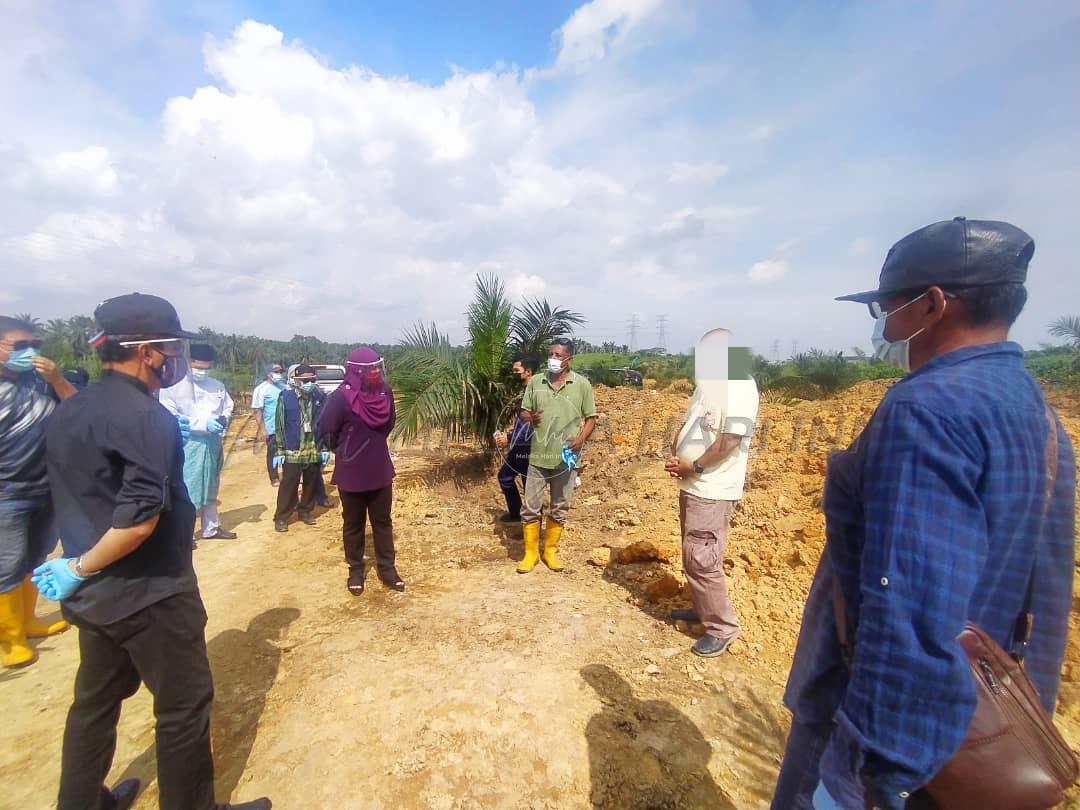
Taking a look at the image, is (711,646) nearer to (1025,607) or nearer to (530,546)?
(530,546)

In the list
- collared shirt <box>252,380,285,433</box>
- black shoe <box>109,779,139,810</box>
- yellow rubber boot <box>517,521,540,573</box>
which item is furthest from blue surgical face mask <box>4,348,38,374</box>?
yellow rubber boot <box>517,521,540,573</box>

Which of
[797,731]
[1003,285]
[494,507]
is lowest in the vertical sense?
[494,507]

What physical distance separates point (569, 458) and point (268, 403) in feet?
12.4

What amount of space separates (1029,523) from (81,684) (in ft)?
8.65

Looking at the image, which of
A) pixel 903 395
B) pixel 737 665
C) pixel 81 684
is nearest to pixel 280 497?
pixel 81 684

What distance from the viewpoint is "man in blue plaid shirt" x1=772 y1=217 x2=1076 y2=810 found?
0.89m

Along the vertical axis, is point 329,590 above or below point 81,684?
below

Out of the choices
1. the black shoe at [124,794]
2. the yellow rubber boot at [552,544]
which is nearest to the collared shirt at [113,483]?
the black shoe at [124,794]

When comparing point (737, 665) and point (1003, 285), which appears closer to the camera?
point (1003, 285)

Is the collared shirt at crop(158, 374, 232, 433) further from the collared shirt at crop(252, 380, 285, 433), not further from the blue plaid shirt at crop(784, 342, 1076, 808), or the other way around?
the blue plaid shirt at crop(784, 342, 1076, 808)

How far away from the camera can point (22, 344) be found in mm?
2803

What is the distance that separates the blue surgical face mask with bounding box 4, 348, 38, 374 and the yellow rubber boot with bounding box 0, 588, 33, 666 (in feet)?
3.92

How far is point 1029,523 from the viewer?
979 mm

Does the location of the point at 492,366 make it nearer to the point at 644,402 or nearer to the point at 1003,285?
the point at 1003,285
